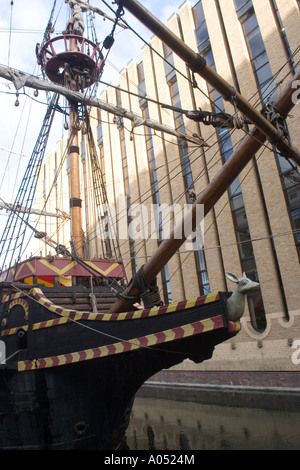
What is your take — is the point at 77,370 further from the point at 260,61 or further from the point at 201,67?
the point at 260,61

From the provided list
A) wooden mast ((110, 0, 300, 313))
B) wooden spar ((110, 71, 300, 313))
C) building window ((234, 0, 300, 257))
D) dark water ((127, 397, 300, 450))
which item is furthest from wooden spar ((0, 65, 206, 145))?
dark water ((127, 397, 300, 450))

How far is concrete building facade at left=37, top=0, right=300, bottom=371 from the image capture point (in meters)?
13.5

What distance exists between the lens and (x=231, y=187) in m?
16.5

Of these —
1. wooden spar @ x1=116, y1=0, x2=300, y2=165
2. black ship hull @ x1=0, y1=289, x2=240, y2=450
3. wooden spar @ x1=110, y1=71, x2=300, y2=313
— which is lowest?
black ship hull @ x1=0, y1=289, x2=240, y2=450

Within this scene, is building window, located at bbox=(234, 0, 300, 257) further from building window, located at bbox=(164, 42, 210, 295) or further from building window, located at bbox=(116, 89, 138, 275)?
building window, located at bbox=(116, 89, 138, 275)

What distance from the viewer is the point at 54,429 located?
6.69 metres

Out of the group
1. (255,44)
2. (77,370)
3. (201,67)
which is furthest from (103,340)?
(255,44)

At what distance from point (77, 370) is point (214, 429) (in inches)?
194

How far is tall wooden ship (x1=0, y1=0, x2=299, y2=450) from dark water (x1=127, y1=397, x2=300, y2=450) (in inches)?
83.8

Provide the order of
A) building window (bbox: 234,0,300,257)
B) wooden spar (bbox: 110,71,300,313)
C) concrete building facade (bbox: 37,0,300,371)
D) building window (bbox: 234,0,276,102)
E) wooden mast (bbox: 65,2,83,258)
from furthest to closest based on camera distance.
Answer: building window (bbox: 234,0,276,102), building window (bbox: 234,0,300,257), concrete building facade (bbox: 37,0,300,371), wooden mast (bbox: 65,2,83,258), wooden spar (bbox: 110,71,300,313)
